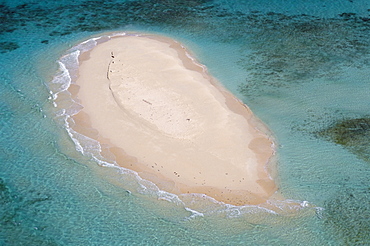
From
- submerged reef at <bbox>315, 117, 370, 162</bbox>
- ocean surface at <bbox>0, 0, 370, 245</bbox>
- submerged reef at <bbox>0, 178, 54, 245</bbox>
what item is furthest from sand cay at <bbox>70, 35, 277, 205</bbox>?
submerged reef at <bbox>0, 178, 54, 245</bbox>

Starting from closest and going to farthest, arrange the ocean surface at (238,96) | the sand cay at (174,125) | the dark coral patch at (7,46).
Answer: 1. the ocean surface at (238,96)
2. the sand cay at (174,125)
3. the dark coral patch at (7,46)

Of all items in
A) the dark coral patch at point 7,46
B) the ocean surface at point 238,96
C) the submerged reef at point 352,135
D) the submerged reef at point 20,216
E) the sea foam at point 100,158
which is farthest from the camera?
the dark coral patch at point 7,46

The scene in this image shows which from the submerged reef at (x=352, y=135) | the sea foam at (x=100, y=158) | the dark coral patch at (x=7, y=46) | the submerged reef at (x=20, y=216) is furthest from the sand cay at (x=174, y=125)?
the dark coral patch at (x=7, y=46)

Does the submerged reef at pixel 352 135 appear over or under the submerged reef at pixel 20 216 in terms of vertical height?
under

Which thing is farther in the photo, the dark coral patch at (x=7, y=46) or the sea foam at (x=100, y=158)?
the dark coral patch at (x=7, y=46)

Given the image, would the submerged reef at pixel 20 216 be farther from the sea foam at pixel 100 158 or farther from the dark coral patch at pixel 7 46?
the dark coral patch at pixel 7 46

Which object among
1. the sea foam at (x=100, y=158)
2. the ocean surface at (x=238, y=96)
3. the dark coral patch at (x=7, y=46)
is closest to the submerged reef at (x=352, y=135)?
the ocean surface at (x=238, y=96)

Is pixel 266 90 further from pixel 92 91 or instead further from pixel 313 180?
pixel 92 91

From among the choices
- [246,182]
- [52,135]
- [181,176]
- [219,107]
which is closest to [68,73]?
[52,135]

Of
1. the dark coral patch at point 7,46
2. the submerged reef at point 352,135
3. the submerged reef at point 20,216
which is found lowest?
the submerged reef at point 352,135
